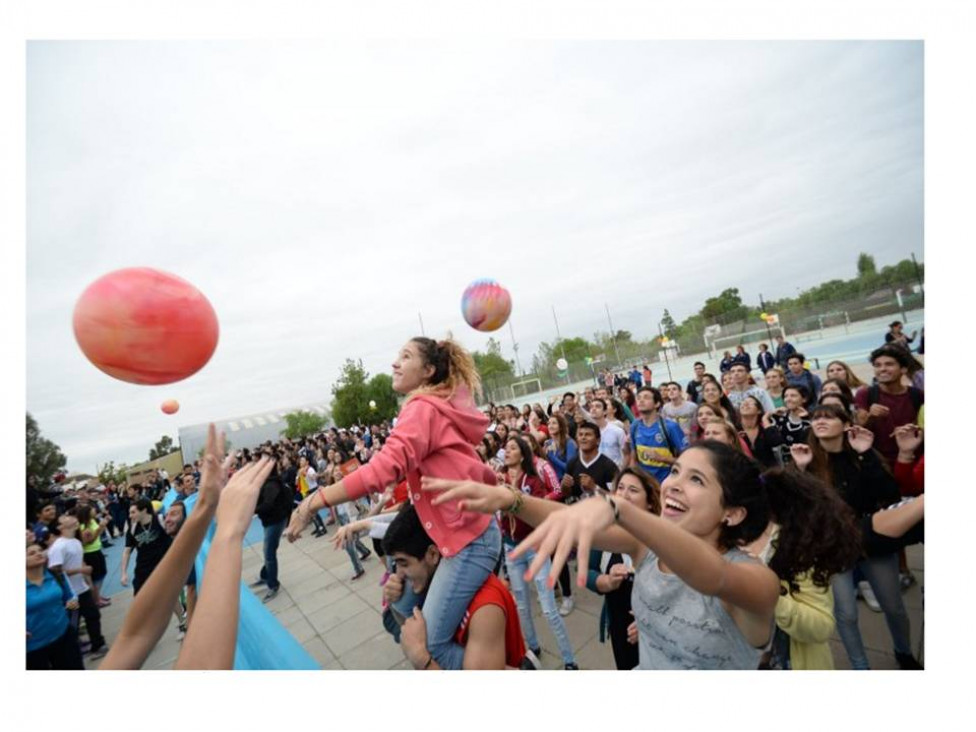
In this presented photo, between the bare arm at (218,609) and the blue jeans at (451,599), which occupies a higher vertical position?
the bare arm at (218,609)

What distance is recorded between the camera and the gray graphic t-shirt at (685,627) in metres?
1.56

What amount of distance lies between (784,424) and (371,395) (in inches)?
A: 1518

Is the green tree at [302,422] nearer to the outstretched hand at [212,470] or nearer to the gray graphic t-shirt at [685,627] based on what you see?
the outstretched hand at [212,470]

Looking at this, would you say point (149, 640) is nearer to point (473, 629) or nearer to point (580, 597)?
point (473, 629)

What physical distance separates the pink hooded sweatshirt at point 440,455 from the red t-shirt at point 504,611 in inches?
9.4

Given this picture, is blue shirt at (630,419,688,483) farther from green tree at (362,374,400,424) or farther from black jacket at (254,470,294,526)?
green tree at (362,374,400,424)

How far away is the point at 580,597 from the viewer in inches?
181

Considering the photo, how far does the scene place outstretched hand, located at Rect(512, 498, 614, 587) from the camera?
3.46 ft

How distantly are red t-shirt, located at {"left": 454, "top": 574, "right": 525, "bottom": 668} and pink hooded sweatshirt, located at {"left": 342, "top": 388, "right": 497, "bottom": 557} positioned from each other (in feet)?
0.78

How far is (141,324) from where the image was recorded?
1.95m

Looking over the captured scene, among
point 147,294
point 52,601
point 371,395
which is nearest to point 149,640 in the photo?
point 147,294

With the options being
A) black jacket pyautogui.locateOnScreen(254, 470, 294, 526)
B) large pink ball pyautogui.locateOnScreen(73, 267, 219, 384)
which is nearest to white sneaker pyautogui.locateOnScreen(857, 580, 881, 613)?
large pink ball pyautogui.locateOnScreen(73, 267, 219, 384)

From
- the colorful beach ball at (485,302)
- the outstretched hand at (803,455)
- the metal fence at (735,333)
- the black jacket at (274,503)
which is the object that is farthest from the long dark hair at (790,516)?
the metal fence at (735,333)

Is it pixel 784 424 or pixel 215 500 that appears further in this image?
pixel 784 424
